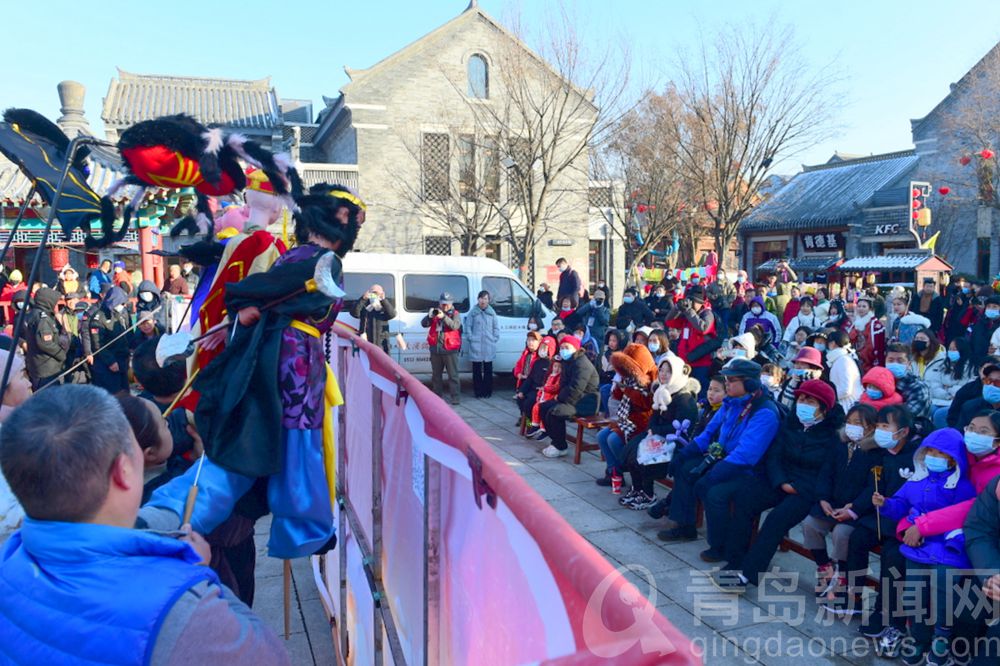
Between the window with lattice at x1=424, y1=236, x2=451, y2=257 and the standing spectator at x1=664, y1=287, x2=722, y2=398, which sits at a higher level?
the window with lattice at x1=424, y1=236, x2=451, y2=257

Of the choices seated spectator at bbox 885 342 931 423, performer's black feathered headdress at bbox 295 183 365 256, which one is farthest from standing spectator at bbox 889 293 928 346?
performer's black feathered headdress at bbox 295 183 365 256

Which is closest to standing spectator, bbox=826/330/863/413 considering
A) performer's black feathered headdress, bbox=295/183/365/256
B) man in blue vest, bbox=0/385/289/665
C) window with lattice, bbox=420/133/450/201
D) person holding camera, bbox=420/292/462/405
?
person holding camera, bbox=420/292/462/405

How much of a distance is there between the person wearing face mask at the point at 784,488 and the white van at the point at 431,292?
674 cm

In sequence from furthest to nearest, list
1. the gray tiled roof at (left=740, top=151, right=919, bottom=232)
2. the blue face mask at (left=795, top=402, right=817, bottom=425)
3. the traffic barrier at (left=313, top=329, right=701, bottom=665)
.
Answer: the gray tiled roof at (left=740, top=151, right=919, bottom=232)
the blue face mask at (left=795, top=402, right=817, bottom=425)
the traffic barrier at (left=313, top=329, right=701, bottom=665)

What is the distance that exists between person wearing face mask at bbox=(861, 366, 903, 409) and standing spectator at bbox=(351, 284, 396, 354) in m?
6.15

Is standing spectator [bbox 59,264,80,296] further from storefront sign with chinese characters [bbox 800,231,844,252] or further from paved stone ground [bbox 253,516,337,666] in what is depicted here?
storefront sign with chinese characters [bbox 800,231,844,252]

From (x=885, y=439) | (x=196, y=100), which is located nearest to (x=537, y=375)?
(x=885, y=439)

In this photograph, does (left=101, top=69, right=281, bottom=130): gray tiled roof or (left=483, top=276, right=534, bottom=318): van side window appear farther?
(left=101, top=69, right=281, bottom=130): gray tiled roof

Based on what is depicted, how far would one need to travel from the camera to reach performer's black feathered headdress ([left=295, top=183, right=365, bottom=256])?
2.80 metres

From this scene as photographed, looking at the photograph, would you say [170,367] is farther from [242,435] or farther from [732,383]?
[732,383]

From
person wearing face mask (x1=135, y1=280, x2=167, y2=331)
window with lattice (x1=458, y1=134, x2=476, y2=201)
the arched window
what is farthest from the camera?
the arched window

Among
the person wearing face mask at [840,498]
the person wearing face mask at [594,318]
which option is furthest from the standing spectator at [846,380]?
the person wearing face mask at [594,318]

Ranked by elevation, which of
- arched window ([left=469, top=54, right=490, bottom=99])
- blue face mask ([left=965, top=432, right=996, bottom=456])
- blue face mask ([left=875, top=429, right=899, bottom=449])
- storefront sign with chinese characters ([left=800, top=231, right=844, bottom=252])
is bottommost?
blue face mask ([left=875, top=429, right=899, bottom=449])

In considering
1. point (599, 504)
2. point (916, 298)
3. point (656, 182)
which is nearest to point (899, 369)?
point (599, 504)
